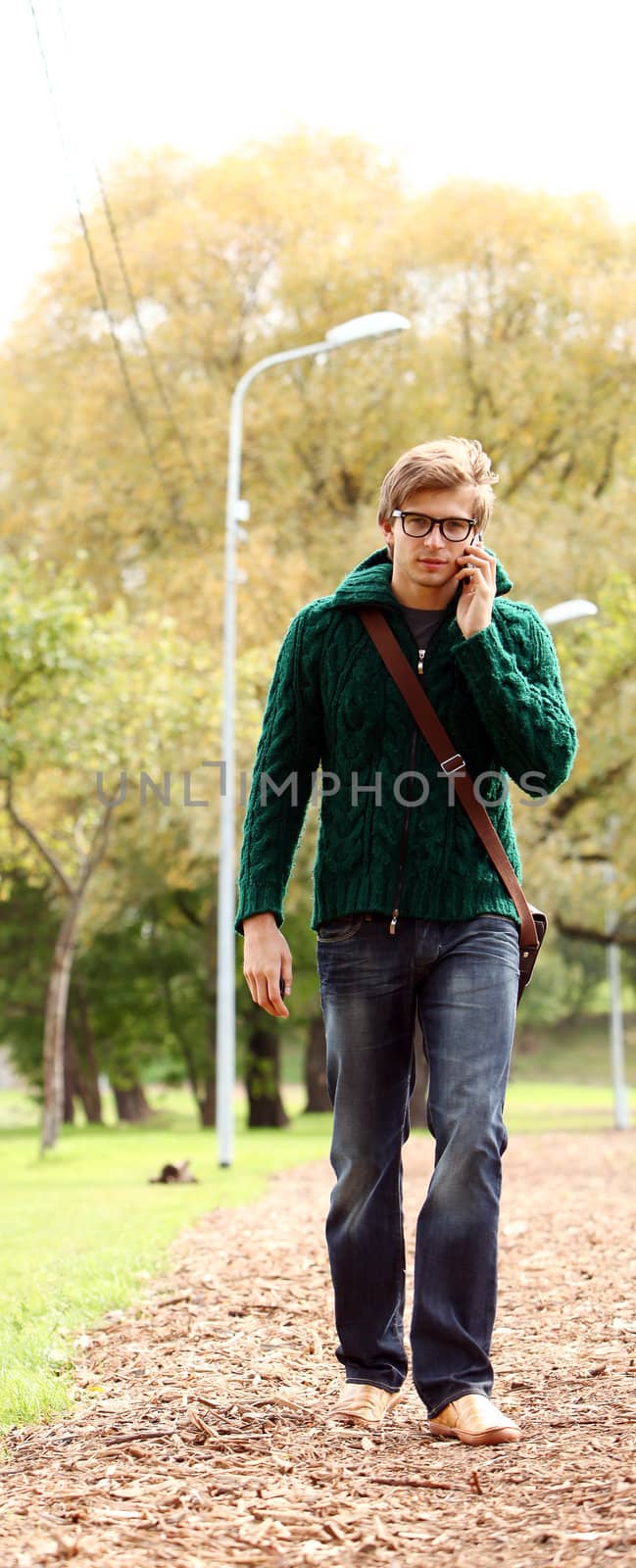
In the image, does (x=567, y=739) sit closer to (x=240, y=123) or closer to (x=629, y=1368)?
(x=629, y=1368)

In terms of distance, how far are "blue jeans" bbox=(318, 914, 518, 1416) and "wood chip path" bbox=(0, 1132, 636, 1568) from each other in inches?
8.6

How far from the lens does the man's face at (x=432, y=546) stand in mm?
3777

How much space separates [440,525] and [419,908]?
87 cm

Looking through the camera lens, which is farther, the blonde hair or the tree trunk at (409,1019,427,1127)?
the tree trunk at (409,1019,427,1127)

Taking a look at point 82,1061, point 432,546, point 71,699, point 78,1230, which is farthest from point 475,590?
point 82,1061

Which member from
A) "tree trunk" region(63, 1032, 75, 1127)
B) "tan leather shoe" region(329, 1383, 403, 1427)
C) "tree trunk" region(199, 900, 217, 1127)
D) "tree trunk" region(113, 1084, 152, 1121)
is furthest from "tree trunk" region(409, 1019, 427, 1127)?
"tan leather shoe" region(329, 1383, 403, 1427)

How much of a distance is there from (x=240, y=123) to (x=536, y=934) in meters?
22.7

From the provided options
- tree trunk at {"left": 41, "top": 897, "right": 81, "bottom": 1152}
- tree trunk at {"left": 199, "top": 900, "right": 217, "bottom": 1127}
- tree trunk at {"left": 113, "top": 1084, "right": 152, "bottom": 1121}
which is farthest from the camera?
tree trunk at {"left": 113, "top": 1084, "right": 152, "bottom": 1121}

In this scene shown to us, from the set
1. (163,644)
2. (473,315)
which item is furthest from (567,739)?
(473,315)

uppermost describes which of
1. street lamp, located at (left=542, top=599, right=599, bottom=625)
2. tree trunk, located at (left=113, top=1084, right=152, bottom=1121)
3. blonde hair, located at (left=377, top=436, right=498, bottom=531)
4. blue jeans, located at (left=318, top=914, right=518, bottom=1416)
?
street lamp, located at (left=542, top=599, right=599, bottom=625)

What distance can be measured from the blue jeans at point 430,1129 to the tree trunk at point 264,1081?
25.7 meters

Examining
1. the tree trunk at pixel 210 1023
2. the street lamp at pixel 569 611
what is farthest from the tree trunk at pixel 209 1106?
the street lamp at pixel 569 611

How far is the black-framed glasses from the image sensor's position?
3773 mm

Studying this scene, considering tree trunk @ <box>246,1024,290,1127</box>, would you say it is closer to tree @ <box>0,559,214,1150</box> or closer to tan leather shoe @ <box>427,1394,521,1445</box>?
tree @ <box>0,559,214,1150</box>
